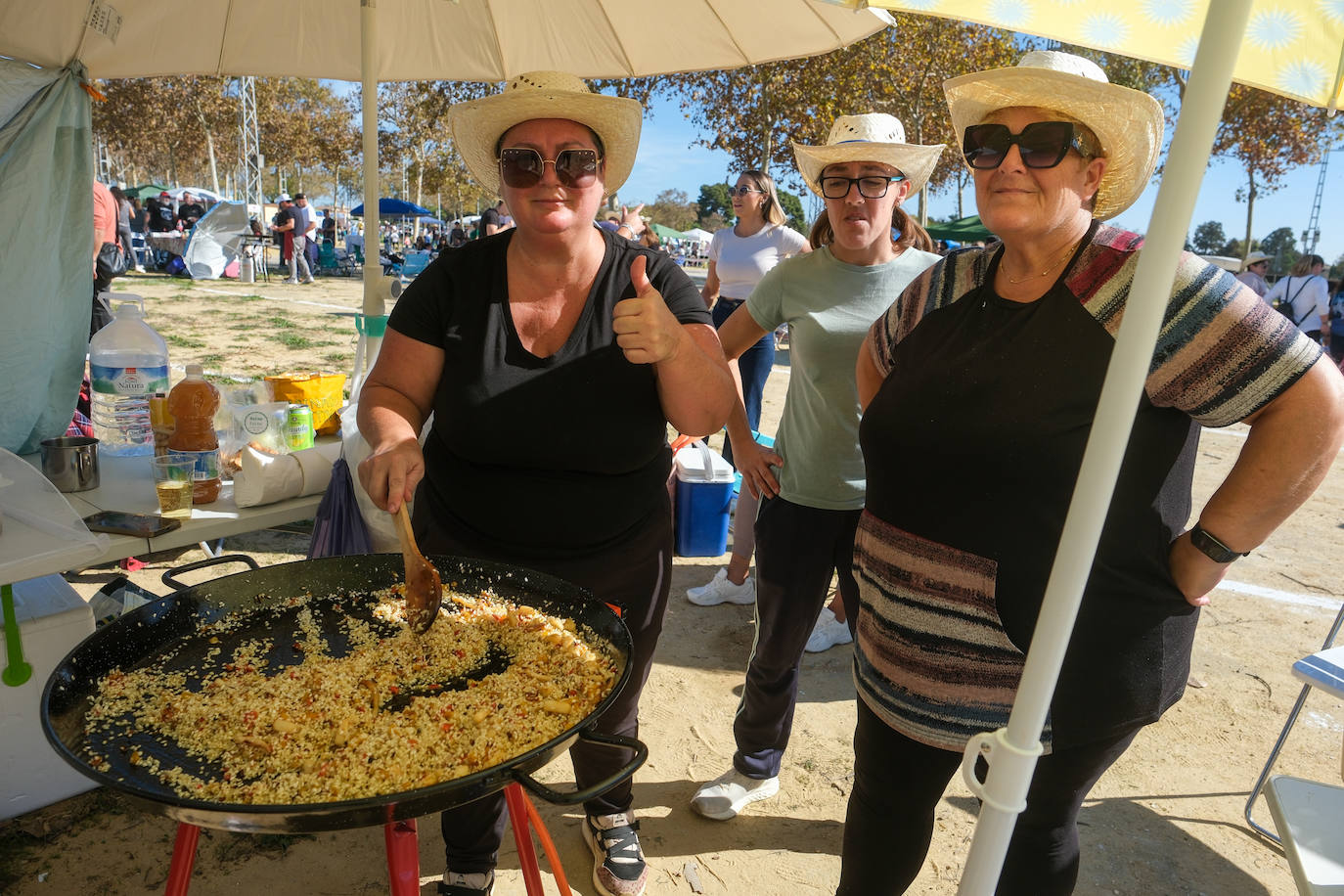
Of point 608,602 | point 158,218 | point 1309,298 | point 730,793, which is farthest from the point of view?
point 158,218

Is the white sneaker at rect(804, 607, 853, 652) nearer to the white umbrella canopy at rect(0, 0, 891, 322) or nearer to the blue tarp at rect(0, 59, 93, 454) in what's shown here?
the white umbrella canopy at rect(0, 0, 891, 322)

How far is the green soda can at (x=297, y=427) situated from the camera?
2.96 m

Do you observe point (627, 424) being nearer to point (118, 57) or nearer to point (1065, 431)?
point (1065, 431)

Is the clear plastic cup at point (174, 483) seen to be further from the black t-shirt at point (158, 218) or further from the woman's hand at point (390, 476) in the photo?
the black t-shirt at point (158, 218)

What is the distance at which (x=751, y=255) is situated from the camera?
6250 mm

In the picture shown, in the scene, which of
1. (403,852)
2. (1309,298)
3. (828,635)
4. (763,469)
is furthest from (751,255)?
(1309,298)

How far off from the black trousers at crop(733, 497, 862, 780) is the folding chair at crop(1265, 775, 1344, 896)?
1.25 m

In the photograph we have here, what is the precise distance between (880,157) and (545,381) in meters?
1.34

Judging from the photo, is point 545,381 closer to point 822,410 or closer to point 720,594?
point 822,410

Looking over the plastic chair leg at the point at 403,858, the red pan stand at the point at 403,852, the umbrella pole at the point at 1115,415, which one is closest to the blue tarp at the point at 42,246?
the red pan stand at the point at 403,852

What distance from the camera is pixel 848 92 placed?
57.7 ft

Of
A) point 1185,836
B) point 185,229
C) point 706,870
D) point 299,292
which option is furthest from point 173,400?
point 185,229

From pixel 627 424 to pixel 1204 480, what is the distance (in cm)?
721

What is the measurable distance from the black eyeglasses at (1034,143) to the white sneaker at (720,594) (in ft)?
10.2
